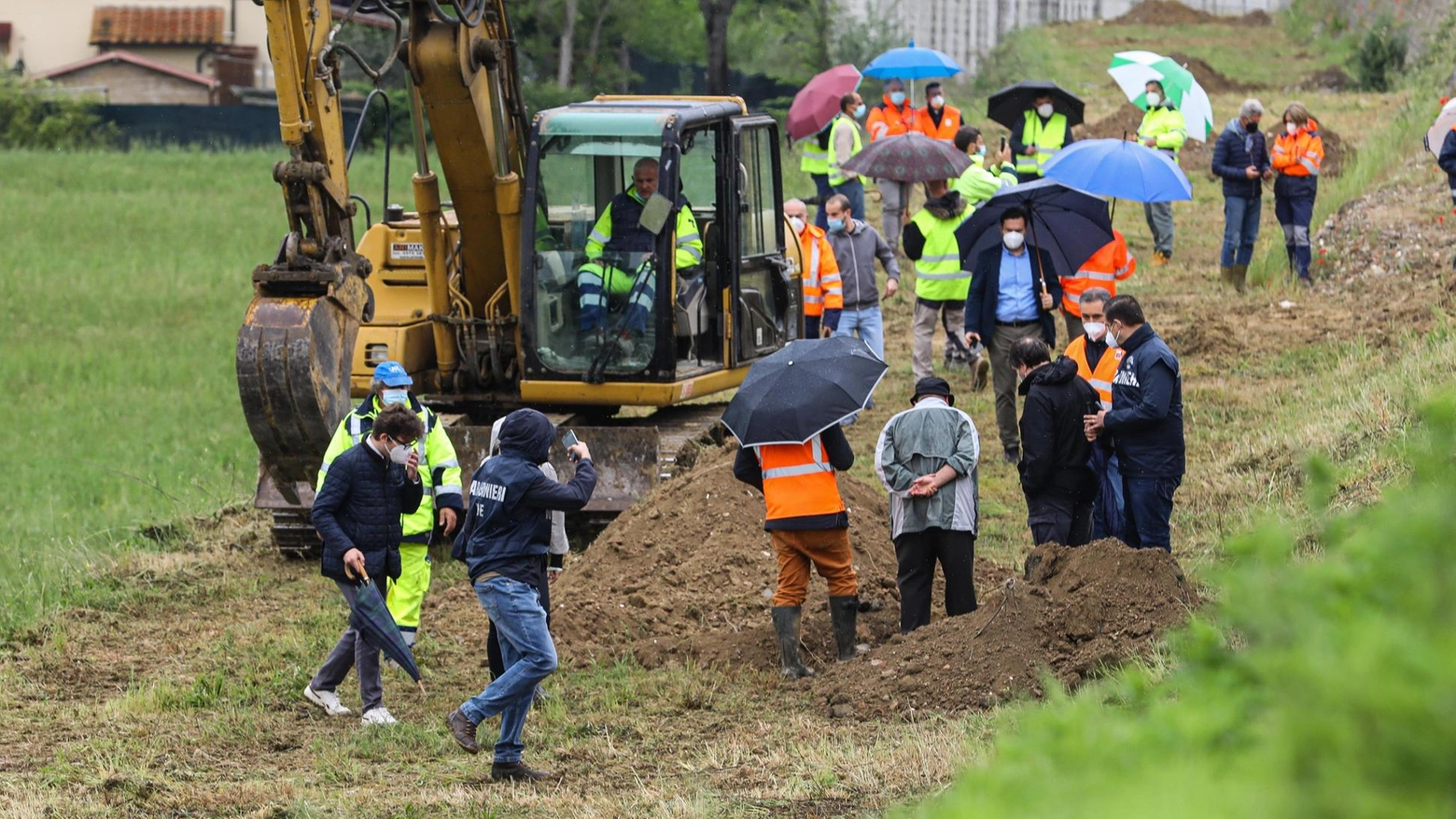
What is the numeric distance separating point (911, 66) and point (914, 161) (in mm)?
5549

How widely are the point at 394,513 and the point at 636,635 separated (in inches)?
67.7

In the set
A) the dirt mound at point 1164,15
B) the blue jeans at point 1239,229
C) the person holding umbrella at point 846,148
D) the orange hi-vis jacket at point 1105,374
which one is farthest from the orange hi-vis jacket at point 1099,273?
the dirt mound at point 1164,15

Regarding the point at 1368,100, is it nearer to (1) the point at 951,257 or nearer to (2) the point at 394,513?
(1) the point at 951,257

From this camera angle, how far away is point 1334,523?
3.28 metres

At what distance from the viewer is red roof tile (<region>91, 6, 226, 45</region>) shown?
176ft

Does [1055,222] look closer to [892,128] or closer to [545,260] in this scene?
[545,260]

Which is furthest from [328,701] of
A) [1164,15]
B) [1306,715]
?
[1164,15]

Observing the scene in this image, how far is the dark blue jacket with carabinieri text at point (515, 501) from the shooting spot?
25.3 ft

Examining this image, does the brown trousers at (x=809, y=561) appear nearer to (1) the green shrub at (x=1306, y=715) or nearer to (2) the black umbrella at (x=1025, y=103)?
(1) the green shrub at (x=1306, y=715)

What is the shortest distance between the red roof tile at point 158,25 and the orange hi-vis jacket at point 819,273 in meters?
43.3

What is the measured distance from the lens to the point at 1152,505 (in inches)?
362

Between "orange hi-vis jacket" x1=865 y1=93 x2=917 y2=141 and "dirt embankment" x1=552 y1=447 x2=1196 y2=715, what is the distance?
831 centimetres

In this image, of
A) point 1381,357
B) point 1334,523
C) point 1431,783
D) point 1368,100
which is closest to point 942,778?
point 1334,523

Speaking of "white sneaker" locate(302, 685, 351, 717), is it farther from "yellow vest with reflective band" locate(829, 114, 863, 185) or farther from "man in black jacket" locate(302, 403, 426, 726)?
"yellow vest with reflective band" locate(829, 114, 863, 185)
